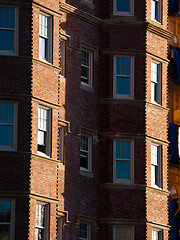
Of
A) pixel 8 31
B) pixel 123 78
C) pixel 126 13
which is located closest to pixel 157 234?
pixel 123 78

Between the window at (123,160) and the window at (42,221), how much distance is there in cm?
579

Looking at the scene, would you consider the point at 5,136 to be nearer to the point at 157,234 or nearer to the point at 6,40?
the point at 6,40

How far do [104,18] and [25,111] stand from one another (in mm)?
8990

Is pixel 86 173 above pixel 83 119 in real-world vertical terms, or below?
below

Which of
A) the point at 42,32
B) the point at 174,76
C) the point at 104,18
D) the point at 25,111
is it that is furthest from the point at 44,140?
the point at 174,76

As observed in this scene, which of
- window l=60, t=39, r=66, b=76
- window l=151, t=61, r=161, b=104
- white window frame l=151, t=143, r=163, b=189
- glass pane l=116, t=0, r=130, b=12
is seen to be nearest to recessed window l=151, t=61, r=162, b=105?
window l=151, t=61, r=161, b=104

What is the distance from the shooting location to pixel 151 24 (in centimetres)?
5575

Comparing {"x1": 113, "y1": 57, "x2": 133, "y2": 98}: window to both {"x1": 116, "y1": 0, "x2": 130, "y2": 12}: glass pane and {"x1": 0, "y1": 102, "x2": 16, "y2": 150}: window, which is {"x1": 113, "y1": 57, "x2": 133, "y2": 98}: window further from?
{"x1": 0, "y1": 102, "x2": 16, "y2": 150}: window

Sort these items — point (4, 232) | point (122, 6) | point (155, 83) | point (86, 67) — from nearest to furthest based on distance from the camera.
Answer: point (4, 232) < point (86, 67) < point (122, 6) < point (155, 83)

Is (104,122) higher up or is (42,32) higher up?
(42,32)

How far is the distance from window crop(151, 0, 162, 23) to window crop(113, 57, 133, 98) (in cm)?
314

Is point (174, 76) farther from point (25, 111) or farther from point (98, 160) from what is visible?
point (25, 111)

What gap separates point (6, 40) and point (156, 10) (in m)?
10.9

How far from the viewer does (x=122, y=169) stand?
178ft
